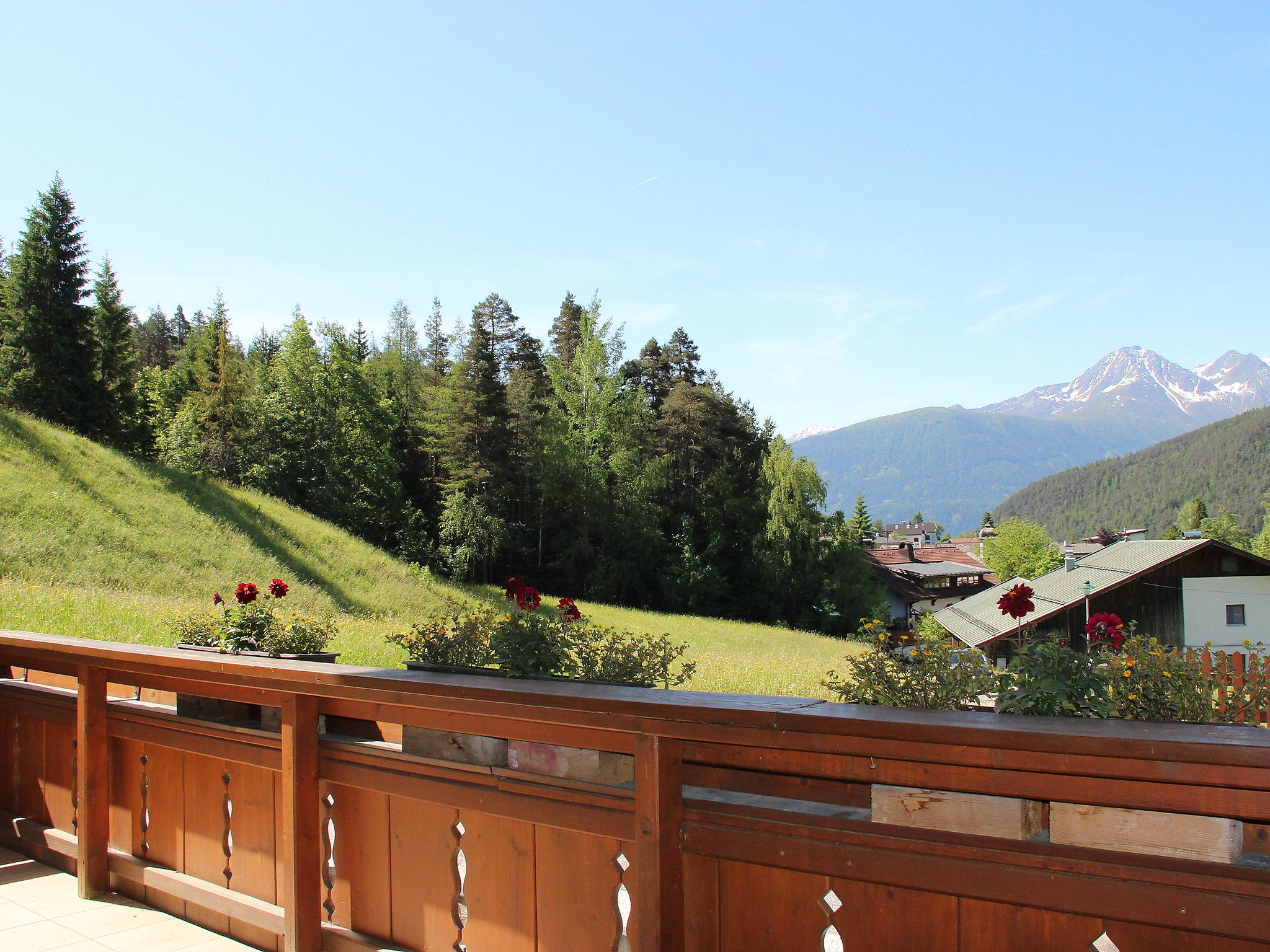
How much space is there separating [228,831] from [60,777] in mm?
1224

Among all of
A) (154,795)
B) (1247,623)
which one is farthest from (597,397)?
(154,795)

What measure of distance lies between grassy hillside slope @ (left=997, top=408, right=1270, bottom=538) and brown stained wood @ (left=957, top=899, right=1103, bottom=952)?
152086 mm

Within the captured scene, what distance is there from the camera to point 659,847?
1616 millimetres

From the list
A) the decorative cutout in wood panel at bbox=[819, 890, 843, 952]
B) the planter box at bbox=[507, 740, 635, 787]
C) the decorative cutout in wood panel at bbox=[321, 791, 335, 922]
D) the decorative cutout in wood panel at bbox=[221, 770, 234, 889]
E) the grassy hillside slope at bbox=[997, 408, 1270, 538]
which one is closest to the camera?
the decorative cutout in wood panel at bbox=[819, 890, 843, 952]

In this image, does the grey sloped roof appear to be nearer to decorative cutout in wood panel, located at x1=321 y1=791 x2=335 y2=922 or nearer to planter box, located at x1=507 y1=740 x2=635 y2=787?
decorative cutout in wood panel, located at x1=321 y1=791 x2=335 y2=922

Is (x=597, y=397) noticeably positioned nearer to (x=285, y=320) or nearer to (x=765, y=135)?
(x=285, y=320)

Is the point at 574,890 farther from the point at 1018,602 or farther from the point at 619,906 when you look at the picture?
the point at 1018,602

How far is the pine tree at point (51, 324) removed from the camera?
79.8ft

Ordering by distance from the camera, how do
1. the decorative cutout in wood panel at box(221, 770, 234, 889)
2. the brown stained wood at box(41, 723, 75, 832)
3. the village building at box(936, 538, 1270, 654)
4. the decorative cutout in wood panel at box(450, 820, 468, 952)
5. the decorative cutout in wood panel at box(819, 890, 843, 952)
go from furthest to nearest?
the village building at box(936, 538, 1270, 654), the brown stained wood at box(41, 723, 75, 832), the decorative cutout in wood panel at box(221, 770, 234, 889), the decorative cutout in wood panel at box(450, 820, 468, 952), the decorative cutout in wood panel at box(819, 890, 843, 952)

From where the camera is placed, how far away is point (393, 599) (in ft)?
53.3

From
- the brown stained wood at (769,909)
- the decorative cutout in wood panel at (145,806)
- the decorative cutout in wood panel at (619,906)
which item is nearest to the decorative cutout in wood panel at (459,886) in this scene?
the decorative cutout in wood panel at (619,906)

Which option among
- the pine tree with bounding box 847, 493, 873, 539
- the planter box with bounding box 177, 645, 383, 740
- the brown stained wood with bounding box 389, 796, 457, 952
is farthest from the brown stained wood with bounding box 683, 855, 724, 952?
the pine tree with bounding box 847, 493, 873, 539

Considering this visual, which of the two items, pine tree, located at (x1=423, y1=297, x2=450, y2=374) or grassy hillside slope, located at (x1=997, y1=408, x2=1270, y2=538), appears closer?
pine tree, located at (x1=423, y1=297, x2=450, y2=374)

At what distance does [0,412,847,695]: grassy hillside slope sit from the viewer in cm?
869
